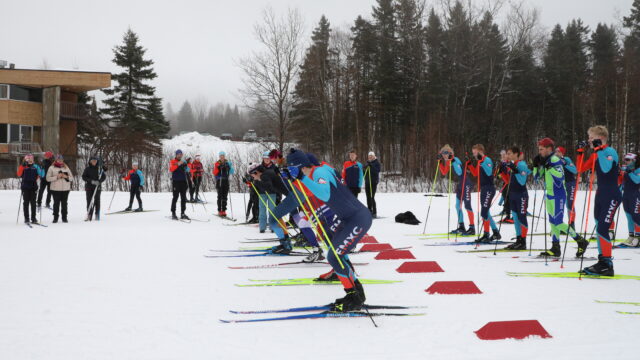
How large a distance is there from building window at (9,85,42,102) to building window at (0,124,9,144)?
6.34 ft

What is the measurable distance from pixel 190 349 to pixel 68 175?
32.3 feet

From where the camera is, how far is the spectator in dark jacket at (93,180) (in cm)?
1193

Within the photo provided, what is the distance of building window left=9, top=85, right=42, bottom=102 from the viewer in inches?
1158

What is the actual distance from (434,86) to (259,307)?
27.2 meters

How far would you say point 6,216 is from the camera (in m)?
13.0

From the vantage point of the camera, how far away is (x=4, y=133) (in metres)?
29.2

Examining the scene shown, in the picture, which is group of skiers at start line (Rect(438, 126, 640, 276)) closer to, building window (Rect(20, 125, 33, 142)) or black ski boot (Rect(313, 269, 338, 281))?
black ski boot (Rect(313, 269, 338, 281))

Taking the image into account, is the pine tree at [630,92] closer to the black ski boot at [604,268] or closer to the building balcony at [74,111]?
the black ski boot at [604,268]

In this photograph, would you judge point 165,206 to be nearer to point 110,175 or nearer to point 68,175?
point 68,175

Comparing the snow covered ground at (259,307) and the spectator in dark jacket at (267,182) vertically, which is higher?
the spectator in dark jacket at (267,182)

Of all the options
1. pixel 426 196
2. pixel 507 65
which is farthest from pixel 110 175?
pixel 507 65

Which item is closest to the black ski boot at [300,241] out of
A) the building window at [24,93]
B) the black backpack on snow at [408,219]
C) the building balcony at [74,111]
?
the black backpack on snow at [408,219]

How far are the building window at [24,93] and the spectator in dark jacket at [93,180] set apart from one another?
891 inches

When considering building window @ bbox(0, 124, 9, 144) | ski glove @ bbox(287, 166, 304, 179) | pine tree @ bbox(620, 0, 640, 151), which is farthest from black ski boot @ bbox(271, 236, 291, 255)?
building window @ bbox(0, 124, 9, 144)
